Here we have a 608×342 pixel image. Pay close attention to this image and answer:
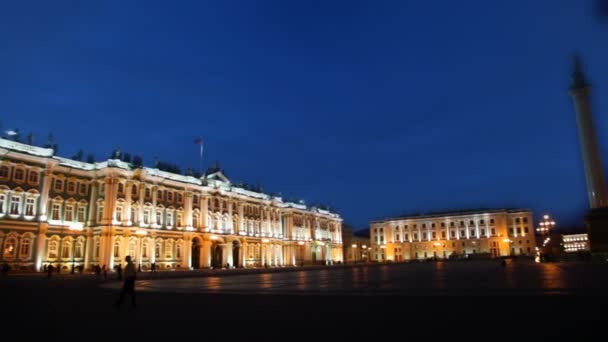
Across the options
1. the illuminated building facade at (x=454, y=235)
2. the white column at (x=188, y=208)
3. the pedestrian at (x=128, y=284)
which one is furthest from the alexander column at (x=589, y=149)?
the illuminated building facade at (x=454, y=235)

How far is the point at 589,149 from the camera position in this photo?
49375 millimetres

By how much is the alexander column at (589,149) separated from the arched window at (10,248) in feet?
205

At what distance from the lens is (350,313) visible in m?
11.1

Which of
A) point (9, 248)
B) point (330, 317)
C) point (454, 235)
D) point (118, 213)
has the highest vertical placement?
point (118, 213)

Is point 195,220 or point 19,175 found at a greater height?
point 19,175

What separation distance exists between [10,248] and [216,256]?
3447 centimetres

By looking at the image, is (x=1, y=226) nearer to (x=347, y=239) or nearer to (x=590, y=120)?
(x=590, y=120)

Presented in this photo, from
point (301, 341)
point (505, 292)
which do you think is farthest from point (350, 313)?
point (505, 292)

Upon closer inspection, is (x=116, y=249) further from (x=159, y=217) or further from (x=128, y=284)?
(x=128, y=284)

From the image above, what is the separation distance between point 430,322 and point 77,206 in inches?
2377

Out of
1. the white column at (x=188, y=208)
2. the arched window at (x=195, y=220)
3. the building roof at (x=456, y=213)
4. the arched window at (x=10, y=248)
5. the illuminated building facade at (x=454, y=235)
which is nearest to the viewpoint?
the arched window at (x=10, y=248)

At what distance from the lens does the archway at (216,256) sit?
77.4m

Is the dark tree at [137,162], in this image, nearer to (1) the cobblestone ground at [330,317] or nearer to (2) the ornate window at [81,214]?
(2) the ornate window at [81,214]

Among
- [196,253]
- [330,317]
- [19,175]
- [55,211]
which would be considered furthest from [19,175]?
[330,317]
